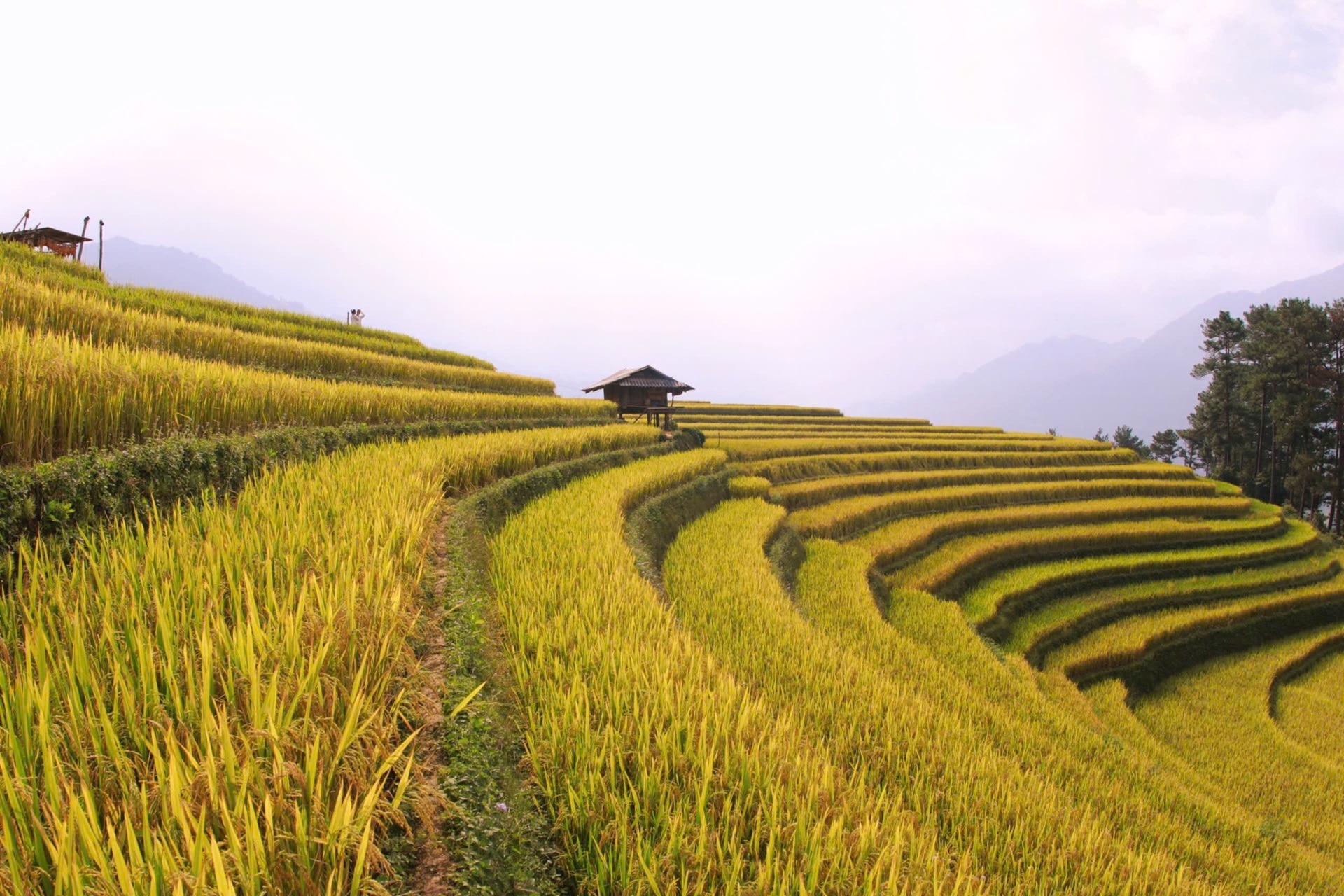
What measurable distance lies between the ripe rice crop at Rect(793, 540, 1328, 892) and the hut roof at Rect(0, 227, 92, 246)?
19.5m

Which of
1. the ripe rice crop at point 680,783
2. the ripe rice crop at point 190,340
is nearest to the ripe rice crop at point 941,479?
the ripe rice crop at point 190,340

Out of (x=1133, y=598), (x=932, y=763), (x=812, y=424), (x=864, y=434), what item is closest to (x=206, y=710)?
(x=932, y=763)

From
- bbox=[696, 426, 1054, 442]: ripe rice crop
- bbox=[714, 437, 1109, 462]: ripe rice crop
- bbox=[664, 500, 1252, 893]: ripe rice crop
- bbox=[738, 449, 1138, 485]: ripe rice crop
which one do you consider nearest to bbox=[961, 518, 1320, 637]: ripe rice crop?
bbox=[738, 449, 1138, 485]: ripe rice crop

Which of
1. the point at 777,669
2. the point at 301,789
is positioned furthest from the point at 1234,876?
the point at 301,789

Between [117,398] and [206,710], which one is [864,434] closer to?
[117,398]

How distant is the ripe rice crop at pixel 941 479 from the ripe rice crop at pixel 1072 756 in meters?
7.06

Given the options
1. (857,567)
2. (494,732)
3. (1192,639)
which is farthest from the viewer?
(1192,639)

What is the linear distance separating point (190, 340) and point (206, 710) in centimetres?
864

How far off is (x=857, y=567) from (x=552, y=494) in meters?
5.57

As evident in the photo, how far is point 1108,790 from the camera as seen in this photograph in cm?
495

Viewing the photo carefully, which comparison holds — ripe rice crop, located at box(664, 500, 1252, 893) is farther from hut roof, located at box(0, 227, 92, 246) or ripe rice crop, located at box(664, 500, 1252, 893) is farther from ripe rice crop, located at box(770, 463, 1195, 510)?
hut roof, located at box(0, 227, 92, 246)

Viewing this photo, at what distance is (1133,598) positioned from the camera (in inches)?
571

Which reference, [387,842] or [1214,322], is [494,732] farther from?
[1214,322]

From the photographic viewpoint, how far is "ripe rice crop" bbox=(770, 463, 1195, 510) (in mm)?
15852
